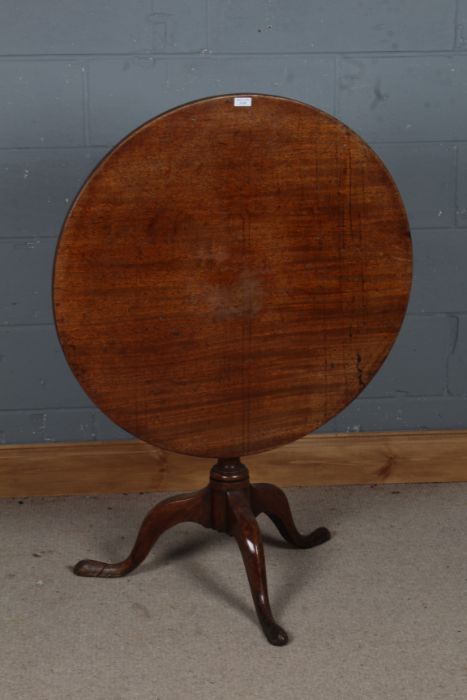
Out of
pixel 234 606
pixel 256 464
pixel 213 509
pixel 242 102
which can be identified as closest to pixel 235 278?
pixel 242 102

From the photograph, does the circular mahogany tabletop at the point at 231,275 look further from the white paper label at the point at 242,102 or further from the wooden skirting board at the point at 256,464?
the wooden skirting board at the point at 256,464

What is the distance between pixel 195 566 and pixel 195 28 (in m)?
1.47

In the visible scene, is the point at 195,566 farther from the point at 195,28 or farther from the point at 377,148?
the point at 195,28

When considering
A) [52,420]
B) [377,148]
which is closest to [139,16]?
[377,148]

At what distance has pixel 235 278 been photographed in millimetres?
2254

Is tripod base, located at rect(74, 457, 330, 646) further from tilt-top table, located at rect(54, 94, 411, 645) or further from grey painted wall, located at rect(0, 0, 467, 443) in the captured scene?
grey painted wall, located at rect(0, 0, 467, 443)

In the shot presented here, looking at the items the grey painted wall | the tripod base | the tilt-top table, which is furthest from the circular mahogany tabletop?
the grey painted wall

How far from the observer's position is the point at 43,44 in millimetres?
2809

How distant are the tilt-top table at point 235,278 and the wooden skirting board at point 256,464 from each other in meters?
0.69

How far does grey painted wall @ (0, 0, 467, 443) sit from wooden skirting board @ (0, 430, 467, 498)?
107mm

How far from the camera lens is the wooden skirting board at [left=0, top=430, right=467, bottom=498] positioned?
3047 millimetres

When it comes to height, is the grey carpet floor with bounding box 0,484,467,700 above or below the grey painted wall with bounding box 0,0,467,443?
below

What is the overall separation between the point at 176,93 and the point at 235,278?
2.76 feet

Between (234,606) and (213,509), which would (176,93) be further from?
(234,606)
